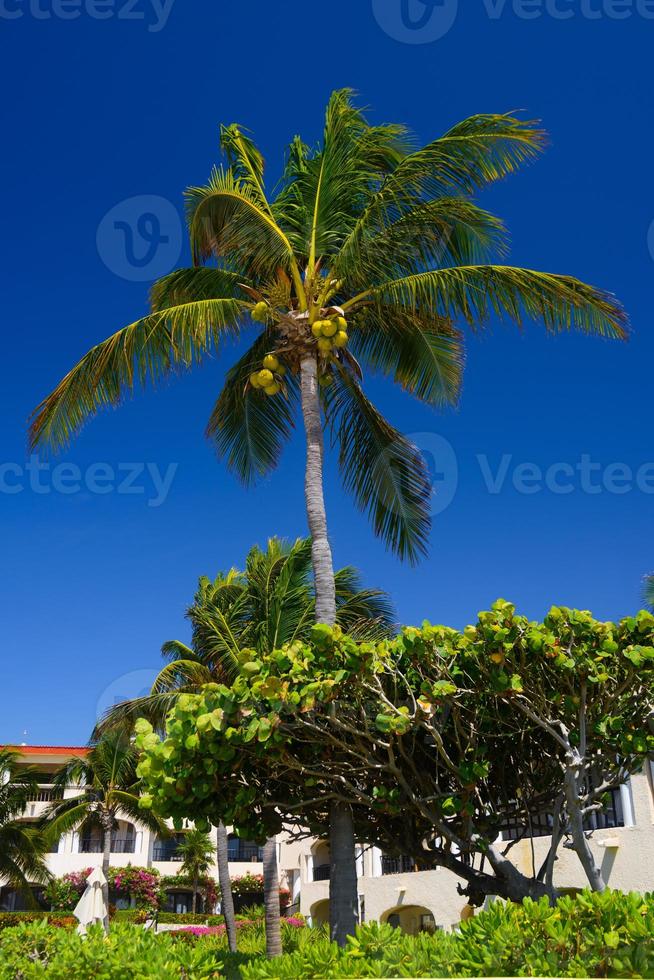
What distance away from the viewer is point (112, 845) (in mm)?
47719

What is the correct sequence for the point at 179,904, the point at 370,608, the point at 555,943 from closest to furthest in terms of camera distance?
the point at 555,943 → the point at 370,608 → the point at 179,904

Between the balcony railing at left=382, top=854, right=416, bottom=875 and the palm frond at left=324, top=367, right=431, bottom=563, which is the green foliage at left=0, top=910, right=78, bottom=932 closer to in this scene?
the balcony railing at left=382, top=854, right=416, bottom=875

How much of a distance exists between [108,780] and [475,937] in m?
31.4

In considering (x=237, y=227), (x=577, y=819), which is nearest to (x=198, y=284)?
(x=237, y=227)

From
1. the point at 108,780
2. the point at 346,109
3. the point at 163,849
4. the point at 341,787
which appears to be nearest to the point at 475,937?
the point at 341,787

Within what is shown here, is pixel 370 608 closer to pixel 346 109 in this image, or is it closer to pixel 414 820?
pixel 414 820

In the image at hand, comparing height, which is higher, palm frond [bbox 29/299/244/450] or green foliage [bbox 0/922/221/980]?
palm frond [bbox 29/299/244/450]

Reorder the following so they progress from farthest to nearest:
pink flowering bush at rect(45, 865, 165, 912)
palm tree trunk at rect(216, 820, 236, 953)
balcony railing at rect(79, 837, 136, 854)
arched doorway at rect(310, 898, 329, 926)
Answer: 1. balcony railing at rect(79, 837, 136, 854)
2. pink flowering bush at rect(45, 865, 165, 912)
3. arched doorway at rect(310, 898, 329, 926)
4. palm tree trunk at rect(216, 820, 236, 953)

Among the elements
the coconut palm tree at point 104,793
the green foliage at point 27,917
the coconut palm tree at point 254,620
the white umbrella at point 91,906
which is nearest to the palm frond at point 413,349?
the coconut palm tree at point 254,620

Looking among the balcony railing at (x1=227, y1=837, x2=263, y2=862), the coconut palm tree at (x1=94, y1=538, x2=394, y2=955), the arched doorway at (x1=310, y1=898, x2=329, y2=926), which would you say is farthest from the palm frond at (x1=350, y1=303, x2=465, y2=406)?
the balcony railing at (x1=227, y1=837, x2=263, y2=862)

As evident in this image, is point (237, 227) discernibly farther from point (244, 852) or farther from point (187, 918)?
point (244, 852)

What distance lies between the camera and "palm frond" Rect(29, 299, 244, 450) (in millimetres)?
11898

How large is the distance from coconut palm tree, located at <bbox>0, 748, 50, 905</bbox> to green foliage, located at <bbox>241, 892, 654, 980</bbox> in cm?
2886

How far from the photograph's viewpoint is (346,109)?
42.0 ft
